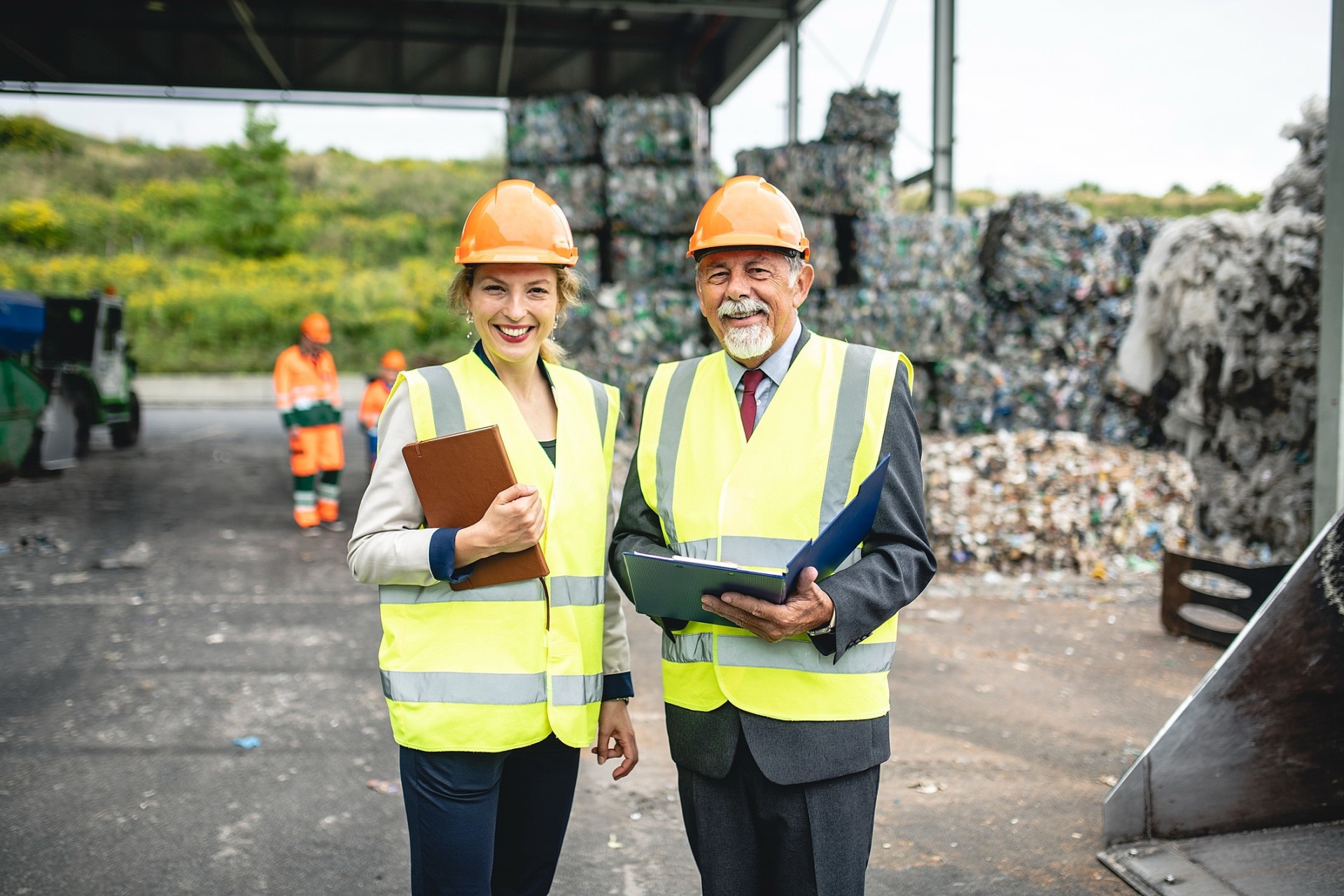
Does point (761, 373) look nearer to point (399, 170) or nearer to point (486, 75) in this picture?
point (486, 75)

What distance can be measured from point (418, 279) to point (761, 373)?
3182 centimetres

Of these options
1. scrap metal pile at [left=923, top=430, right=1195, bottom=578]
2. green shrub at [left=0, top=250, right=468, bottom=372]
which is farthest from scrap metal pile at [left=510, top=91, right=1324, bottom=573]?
green shrub at [left=0, top=250, right=468, bottom=372]

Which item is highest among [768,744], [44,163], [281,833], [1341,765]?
[44,163]

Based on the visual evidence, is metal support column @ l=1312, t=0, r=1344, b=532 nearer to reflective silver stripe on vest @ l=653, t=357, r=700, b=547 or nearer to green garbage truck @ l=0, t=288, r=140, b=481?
reflective silver stripe on vest @ l=653, t=357, r=700, b=547

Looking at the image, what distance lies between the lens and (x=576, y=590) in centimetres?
199

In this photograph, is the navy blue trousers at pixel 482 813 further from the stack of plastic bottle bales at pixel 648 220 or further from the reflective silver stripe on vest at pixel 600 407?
the stack of plastic bottle bales at pixel 648 220

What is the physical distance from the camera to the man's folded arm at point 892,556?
1763 millimetres

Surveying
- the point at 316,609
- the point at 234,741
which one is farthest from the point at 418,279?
the point at 234,741

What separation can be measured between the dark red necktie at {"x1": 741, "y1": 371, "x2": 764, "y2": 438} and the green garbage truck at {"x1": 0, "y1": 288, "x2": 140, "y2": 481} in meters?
10.4

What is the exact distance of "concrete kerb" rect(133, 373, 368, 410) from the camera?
25297 millimetres

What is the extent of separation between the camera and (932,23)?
1073 cm

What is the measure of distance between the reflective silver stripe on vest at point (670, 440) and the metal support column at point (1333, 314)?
14.9 ft

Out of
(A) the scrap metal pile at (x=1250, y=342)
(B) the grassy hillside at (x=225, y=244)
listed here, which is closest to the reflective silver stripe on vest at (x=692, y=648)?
(A) the scrap metal pile at (x=1250, y=342)

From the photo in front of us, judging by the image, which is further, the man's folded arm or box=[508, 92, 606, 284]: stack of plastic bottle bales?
box=[508, 92, 606, 284]: stack of plastic bottle bales
